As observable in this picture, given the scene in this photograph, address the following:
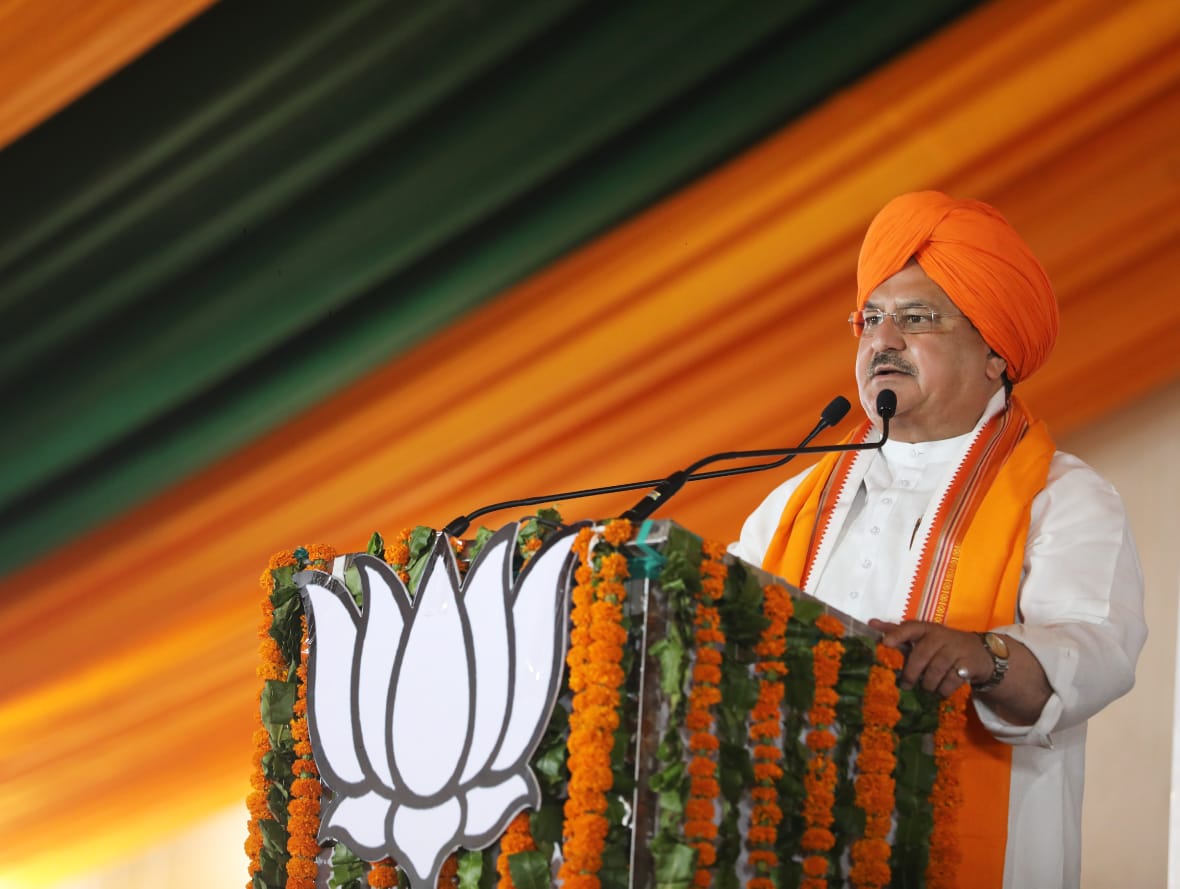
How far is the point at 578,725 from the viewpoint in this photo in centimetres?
143

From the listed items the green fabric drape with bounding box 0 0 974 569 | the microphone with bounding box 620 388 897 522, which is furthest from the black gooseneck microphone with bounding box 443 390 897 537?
the green fabric drape with bounding box 0 0 974 569

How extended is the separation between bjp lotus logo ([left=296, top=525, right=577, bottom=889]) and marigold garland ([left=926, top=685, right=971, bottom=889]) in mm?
660

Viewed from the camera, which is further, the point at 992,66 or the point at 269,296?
the point at 269,296

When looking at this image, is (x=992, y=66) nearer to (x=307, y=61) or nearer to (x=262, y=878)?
(x=307, y=61)

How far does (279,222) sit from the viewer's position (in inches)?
156

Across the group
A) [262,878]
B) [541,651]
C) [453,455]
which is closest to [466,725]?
[541,651]

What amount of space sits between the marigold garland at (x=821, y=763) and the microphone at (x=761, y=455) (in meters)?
0.26

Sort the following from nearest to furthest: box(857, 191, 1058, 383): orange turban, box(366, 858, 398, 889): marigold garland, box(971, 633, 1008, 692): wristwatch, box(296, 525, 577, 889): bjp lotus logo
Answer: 1. box(296, 525, 577, 889): bjp lotus logo
2. box(366, 858, 398, 889): marigold garland
3. box(971, 633, 1008, 692): wristwatch
4. box(857, 191, 1058, 383): orange turban

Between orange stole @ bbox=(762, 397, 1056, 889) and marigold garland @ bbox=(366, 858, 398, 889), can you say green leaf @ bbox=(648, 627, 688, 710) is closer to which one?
marigold garland @ bbox=(366, 858, 398, 889)

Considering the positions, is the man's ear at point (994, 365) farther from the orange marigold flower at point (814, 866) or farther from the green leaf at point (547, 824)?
the green leaf at point (547, 824)

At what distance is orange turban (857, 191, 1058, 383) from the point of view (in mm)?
2543

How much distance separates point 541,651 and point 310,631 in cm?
47

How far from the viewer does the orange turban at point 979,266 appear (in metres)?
2.54

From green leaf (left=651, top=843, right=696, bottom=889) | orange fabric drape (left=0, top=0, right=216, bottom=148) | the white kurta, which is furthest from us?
orange fabric drape (left=0, top=0, right=216, bottom=148)
